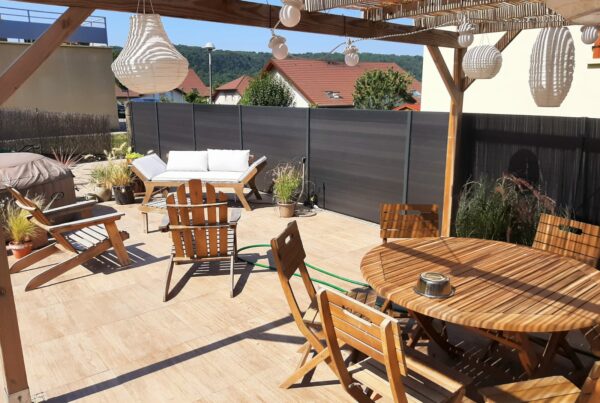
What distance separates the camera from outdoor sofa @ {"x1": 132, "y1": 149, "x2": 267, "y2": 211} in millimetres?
7285

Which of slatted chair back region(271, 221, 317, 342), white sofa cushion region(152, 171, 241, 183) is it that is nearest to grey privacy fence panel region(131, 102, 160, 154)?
white sofa cushion region(152, 171, 241, 183)

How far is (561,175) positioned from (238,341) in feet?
11.8

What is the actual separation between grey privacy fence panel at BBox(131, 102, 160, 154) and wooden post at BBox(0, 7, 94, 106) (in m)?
9.22

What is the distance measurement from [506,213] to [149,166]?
537 centimetres

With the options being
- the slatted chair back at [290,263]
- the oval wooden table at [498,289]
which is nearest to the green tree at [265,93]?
the slatted chair back at [290,263]

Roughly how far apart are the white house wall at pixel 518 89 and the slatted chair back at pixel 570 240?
467cm

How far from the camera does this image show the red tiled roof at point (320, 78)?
33.4 m

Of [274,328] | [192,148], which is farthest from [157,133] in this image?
[274,328]

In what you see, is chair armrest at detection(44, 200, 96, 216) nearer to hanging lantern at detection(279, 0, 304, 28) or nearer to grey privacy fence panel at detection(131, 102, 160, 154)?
hanging lantern at detection(279, 0, 304, 28)

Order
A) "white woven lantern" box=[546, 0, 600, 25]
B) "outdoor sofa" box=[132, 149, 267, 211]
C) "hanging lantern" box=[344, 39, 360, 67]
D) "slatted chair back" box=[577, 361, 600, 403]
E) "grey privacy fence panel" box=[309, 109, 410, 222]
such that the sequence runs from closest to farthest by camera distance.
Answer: "white woven lantern" box=[546, 0, 600, 25], "slatted chair back" box=[577, 361, 600, 403], "hanging lantern" box=[344, 39, 360, 67], "grey privacy fence panel" box=[309, 109, 410, 222], "outdoor sofa" box=[132, 149, 267, 211]

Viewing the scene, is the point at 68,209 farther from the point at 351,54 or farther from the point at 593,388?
the point at 593,388

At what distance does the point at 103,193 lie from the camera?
26.5 feet

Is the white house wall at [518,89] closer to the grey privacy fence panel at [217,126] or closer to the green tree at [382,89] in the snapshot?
the grey privacy fence panel at [217,126]

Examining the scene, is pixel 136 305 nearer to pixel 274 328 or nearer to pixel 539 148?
pixel 274 328
